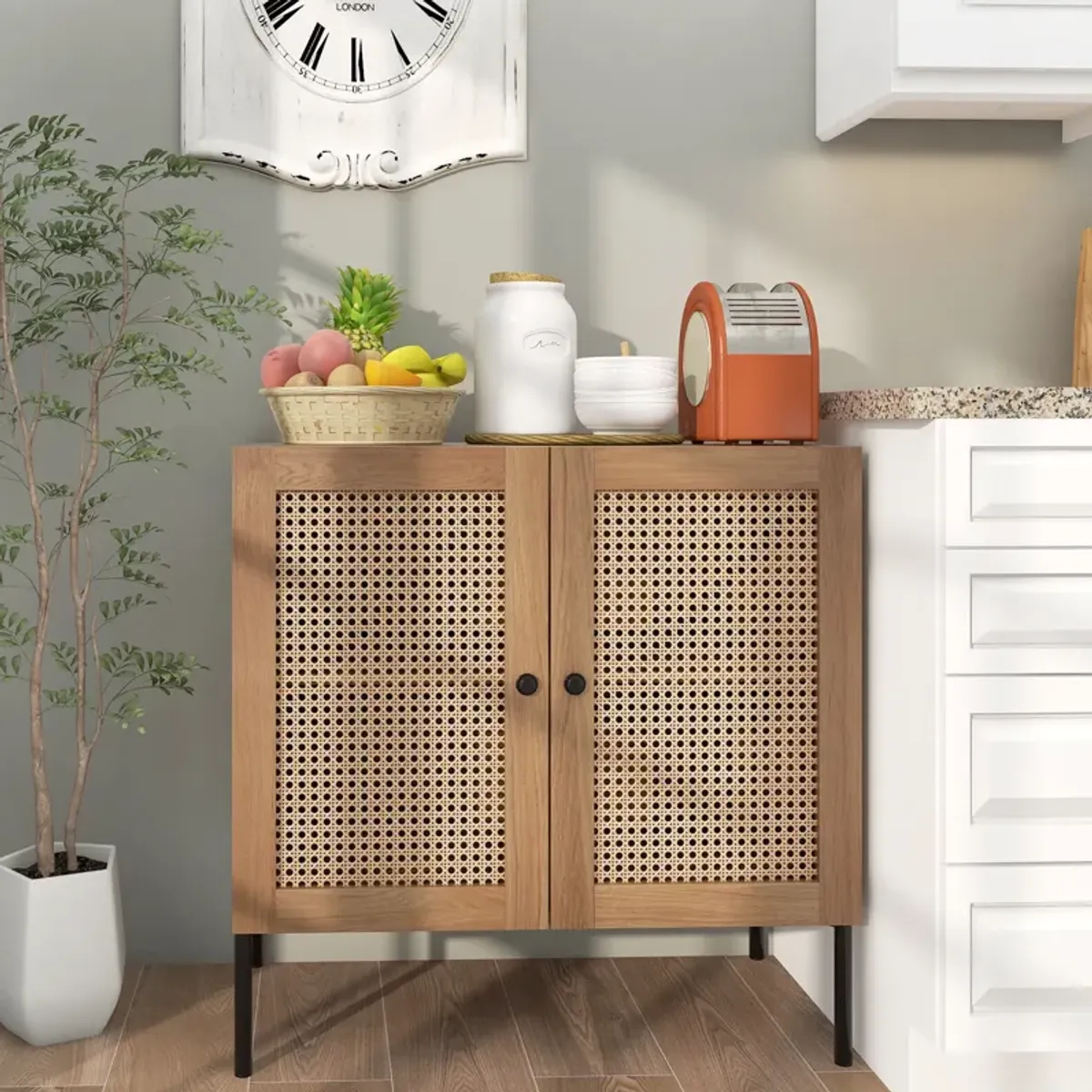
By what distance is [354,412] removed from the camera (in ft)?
7.11

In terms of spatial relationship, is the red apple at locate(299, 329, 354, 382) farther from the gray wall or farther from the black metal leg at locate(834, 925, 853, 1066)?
the black metal leg at locate(834, 925, 853, 1066)

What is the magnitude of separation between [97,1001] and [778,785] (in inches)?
44.0

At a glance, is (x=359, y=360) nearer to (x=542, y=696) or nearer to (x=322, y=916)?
(x=542, y=696)

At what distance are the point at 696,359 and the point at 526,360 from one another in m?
0.27

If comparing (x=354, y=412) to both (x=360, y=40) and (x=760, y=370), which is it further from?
(x=360, y=40)

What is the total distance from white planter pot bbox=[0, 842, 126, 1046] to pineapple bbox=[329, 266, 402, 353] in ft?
3.10

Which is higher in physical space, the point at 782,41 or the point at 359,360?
the point at 782,41

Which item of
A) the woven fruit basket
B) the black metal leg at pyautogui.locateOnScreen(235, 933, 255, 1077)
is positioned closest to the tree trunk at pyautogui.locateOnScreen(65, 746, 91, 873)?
the black metal leg at pyautogui.locateOnScreen(235, 933, 255, 1077)

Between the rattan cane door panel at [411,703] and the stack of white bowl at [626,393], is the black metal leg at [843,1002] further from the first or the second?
the stack of white bowl at [626,393]

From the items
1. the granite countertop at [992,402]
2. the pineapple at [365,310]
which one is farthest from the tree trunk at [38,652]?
the granite countertop at [992,402]

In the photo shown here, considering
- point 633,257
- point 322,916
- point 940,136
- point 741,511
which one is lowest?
point 322,916

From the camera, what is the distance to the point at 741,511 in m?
2.20

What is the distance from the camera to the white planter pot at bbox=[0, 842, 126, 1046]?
2.24 metres

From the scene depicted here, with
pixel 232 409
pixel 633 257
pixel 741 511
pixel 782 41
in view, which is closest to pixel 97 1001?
pixel 232 409
